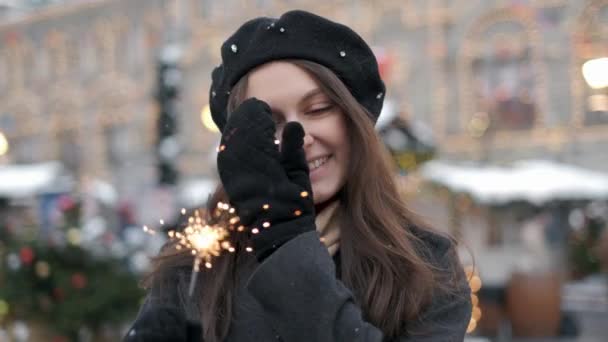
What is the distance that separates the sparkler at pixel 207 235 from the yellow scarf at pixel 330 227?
0.59ft

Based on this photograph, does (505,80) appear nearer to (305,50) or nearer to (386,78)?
(386,78)

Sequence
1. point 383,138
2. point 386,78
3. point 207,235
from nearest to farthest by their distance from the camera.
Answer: point 207,235 → point 383,138 → point 386,78

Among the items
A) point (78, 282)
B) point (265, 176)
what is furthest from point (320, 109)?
point (78, 282)

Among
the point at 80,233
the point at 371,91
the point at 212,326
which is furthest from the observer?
the point at 80,233

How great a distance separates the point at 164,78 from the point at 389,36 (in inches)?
567

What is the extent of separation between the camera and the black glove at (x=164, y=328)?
123 centimetres

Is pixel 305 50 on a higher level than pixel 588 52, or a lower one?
higher

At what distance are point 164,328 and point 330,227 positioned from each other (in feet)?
1.76

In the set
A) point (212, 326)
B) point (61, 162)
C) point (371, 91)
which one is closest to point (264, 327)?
point (212, 326)

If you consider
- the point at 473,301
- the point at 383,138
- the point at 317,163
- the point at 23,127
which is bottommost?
the point at 473,301

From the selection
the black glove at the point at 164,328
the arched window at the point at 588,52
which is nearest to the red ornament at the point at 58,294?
the black glove at the point at 164,328

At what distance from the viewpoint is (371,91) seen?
64.9 inches

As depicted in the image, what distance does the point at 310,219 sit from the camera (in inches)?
58.1

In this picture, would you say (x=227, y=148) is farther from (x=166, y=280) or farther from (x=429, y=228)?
(x=429, y=228)
